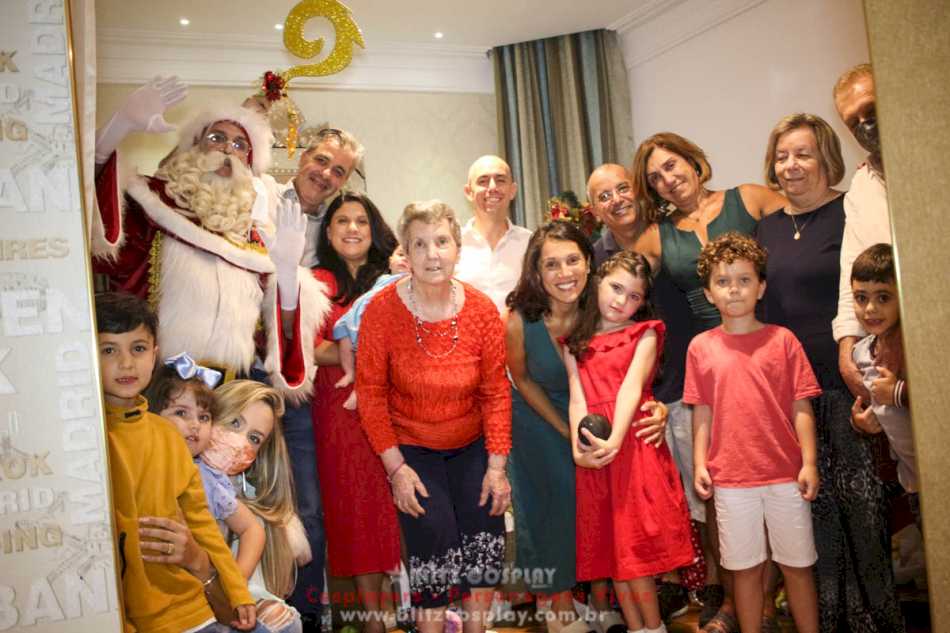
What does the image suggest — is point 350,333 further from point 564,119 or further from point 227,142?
point 564,119

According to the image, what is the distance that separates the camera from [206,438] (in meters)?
2.23

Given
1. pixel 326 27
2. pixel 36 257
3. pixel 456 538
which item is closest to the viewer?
pixel 36 257

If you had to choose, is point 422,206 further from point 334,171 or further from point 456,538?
point 456,538

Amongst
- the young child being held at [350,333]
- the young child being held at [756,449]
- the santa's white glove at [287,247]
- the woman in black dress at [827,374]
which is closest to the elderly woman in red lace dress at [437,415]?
the young child being held at [350,333]

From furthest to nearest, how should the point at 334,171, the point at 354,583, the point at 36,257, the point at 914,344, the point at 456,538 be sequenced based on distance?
the point at 334,171 → the point at 354,583 → the point at 456,538 → the point at 914,344 → the point at 36,257

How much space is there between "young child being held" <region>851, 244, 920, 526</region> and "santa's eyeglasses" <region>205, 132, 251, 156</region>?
6.00 ft

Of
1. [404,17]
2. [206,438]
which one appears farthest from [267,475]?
[404,17]

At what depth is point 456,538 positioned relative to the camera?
2.25 m

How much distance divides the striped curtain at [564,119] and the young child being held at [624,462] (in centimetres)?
180

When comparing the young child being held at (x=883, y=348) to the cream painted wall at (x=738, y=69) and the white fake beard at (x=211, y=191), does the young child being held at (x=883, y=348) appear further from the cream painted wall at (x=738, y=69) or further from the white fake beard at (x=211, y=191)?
the white fake beard at (x=211, y=191)

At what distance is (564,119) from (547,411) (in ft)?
7.54

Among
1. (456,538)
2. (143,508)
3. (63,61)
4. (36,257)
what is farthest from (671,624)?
(63,61)

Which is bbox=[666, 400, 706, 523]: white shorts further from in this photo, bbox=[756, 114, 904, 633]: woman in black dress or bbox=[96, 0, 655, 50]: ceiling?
bbox=[96, 0, 655, 50]: ceiling

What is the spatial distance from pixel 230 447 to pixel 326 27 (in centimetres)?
230
